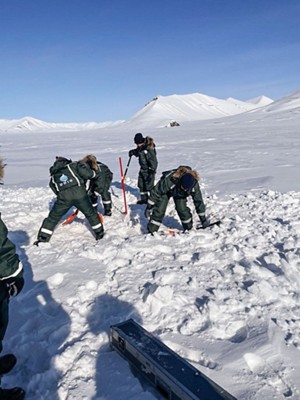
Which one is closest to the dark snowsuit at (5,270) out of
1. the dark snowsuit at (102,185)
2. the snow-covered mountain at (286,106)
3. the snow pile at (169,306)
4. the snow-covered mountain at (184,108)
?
the snow pile at (169,306)

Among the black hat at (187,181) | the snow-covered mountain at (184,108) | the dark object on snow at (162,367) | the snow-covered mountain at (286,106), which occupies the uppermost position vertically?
the snow-covered mountain at (184,108)

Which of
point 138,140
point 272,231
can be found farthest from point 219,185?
point 272,231

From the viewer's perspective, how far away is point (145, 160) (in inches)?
322

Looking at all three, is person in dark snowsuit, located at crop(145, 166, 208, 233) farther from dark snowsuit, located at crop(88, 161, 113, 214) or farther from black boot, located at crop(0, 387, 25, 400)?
black boot, located at crop(0, 387, 25, 400)

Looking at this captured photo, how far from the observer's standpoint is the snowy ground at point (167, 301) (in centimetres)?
282

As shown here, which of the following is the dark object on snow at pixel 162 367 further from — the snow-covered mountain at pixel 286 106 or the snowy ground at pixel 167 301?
the snow-covered mountain at pixel 286 106

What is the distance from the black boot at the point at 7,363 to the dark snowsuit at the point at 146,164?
546 centimetres

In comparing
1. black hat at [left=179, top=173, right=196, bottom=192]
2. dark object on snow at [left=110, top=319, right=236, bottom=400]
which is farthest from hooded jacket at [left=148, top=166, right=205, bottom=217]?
dark object on snow at [left=110, top=319, right=236, bottom=400]

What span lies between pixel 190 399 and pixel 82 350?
4.03 ft

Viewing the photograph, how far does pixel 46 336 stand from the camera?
338 cm

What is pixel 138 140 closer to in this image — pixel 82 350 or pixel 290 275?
pixel 290 275

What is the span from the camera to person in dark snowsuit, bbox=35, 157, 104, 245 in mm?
5633

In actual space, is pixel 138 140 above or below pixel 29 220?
above

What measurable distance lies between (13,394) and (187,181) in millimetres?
3623
